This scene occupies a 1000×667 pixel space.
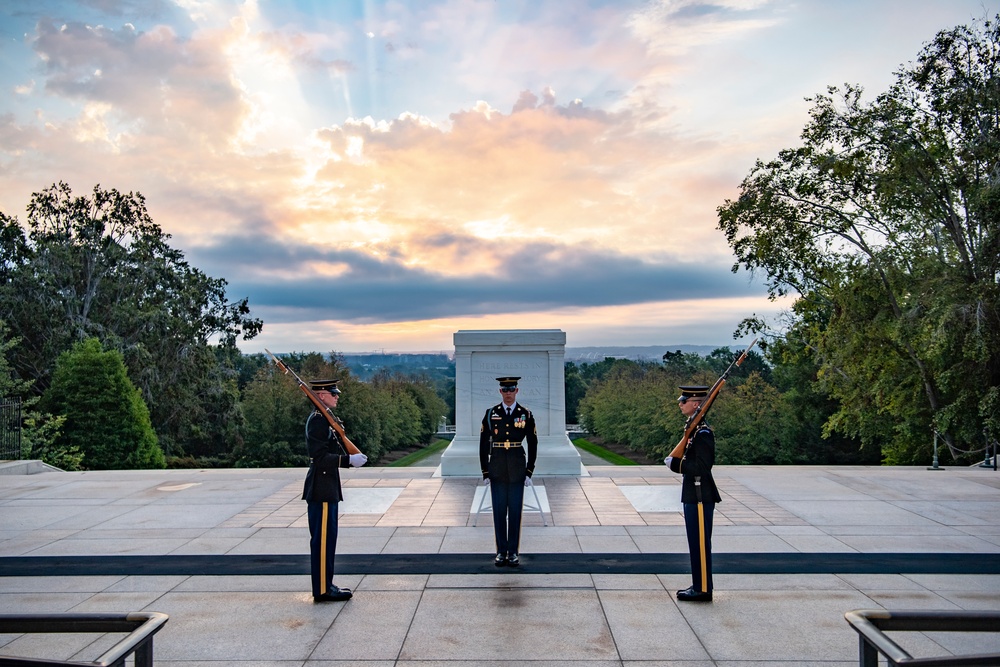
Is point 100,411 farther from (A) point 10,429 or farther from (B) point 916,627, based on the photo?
(B) point 916,627

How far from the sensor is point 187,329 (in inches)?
1288

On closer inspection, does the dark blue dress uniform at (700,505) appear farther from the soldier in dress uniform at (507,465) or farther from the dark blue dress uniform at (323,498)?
the dark blue dress uniform at (323,498)

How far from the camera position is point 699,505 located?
5438 millimetres

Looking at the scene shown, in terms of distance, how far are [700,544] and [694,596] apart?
397 millimetres

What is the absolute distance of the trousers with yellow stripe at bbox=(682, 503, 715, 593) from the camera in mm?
5359

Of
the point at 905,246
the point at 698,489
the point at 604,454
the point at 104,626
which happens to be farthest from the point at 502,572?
the point at 604,454

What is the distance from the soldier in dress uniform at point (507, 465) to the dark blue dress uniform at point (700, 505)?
1.51 meters

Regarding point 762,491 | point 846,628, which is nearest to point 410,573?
point 846,628

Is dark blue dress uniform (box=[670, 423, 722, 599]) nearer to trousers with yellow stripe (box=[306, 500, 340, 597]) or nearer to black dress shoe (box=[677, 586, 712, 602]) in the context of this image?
black dress shoe (box=[677, 586, 712, 602])

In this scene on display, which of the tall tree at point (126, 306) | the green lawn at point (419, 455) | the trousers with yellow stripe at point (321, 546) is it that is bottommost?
the green lawn at point (419, 455)

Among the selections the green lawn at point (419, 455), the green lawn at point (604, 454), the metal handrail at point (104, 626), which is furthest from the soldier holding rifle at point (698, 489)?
the green lawn at point (419, 455)

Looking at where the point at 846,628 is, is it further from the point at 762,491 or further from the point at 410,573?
the point at 762,491

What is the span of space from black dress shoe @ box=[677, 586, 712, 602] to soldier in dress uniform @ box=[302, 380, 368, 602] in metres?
2.43

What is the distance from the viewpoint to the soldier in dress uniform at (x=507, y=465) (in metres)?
6.40
